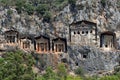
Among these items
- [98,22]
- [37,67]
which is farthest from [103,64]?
[37,67]

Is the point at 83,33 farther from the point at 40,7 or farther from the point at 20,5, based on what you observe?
the point at 20,5

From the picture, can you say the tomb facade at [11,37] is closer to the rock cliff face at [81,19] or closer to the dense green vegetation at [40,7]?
the rock cliff face at [81,19]

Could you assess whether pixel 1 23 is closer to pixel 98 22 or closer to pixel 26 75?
pixel 98 22

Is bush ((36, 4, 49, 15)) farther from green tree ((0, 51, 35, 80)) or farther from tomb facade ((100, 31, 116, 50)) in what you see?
green tree ((0, 51, 35, 80))

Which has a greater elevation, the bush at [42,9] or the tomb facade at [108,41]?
the bush at [42,9]

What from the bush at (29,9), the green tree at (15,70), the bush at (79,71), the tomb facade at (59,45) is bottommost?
the bush at (79,71)

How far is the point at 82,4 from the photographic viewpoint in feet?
144

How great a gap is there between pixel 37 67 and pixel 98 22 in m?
8.41

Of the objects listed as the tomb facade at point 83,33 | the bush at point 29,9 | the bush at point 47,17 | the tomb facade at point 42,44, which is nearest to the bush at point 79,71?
the tomb facade at point 83,33

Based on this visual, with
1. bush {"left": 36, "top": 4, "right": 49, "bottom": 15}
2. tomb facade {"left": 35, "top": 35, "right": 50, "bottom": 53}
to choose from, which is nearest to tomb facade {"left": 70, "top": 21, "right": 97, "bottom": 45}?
tomb facade {"left": 35, "top": 35, "right": 50, "bottom": 53}

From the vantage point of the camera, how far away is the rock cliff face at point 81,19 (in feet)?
140

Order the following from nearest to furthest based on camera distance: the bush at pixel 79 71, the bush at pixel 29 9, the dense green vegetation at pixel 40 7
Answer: the bush at pixel 79 71 → the dense green vegetation at pixel 40 7 → the bush at pixel 29 9

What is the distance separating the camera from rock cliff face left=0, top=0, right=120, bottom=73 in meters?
42.6

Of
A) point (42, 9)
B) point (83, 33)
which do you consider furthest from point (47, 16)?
point (83, 33)
